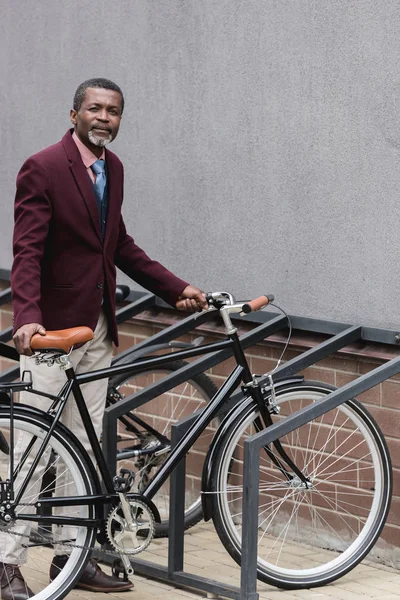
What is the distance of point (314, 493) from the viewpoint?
6566 millimetres

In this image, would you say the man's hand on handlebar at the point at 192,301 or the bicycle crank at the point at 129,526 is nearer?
the bicycle crank at the point at 129,526

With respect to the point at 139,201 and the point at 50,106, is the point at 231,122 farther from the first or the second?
the point at 50,106

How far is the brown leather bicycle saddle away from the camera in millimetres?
5223

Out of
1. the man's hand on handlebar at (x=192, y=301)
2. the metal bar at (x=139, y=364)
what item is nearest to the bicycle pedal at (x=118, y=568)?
the metal bar at (x=139, y=364)

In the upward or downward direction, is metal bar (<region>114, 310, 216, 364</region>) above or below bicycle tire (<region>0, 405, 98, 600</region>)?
above

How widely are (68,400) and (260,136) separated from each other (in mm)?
1743

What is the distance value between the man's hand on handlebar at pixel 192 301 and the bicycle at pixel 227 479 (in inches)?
6.0

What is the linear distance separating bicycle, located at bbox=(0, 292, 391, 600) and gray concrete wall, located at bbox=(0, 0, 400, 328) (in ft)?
2.05

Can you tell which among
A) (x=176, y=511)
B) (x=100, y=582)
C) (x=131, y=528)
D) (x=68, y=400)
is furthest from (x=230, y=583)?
(x=68, y=400)

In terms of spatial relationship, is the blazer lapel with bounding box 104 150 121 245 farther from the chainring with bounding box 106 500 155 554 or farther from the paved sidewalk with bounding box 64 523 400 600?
the paved sidewalk with bounding box 64 523 400 600

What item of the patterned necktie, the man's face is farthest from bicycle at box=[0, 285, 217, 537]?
the man's face

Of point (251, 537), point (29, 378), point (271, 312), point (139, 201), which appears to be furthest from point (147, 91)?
point (251, 537)

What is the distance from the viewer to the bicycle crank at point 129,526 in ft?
17.9

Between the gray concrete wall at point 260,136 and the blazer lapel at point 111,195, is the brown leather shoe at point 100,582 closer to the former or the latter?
the blazer lapel at point 111,195
